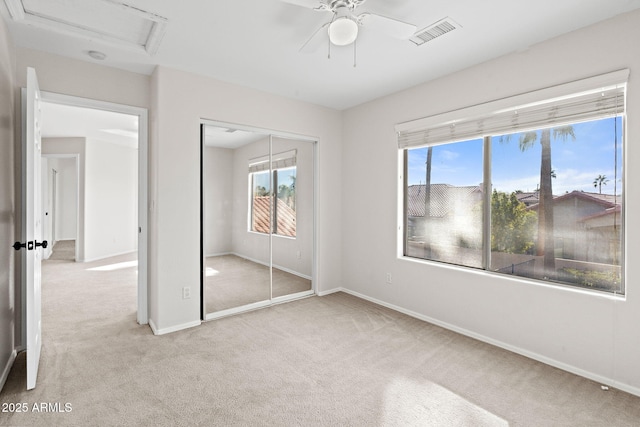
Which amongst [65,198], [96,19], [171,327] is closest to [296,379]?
[171,327]

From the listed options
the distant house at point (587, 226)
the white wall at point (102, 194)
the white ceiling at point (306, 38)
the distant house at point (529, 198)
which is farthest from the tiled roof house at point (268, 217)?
the white wall at point (102, 194)

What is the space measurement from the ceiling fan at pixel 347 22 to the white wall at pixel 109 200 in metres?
6.89

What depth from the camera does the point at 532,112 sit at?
102 inches

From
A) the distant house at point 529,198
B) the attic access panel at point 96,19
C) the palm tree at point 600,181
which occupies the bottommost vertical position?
the distant house at point 529,198

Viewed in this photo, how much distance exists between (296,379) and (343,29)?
2.36 metres

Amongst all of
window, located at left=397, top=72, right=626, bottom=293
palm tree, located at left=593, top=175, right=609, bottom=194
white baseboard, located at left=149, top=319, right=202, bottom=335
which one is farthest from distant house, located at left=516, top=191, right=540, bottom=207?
white baseboard, located at left=149, top=319, right=202, bottom=335

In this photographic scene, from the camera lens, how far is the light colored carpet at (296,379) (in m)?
1.84

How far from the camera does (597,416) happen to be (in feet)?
6.10

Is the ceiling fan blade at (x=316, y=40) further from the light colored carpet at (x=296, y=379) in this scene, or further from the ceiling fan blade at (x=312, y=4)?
the light colored carpet at (x=296, y=379)

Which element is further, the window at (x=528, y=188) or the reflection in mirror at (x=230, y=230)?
the reflection in mirror at (x=230, y=230)

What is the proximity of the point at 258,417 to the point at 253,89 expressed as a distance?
3.24 meters

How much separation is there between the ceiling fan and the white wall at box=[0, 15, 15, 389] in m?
2.19

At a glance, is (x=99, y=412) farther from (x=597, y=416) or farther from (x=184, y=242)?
(x=597, y=416)

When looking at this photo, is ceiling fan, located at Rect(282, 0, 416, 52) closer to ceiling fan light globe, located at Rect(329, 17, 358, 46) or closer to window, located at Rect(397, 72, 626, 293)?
ceiling fan light globe, located at Rect(329, 17, 358, 46)
